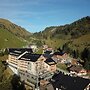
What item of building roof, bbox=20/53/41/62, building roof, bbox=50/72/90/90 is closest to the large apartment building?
building roof, bbox=20/53/41/62

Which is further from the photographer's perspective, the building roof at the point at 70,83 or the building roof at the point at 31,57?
the building roof at the point at 31,57

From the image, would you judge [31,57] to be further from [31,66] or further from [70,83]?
[70,83]

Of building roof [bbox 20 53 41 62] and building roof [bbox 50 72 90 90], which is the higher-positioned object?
building roof [bbox 20 53 41 62]

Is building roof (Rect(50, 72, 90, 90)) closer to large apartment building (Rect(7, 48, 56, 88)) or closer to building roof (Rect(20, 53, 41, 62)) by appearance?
large apartment building (Rect(7, 48, 56, 88))

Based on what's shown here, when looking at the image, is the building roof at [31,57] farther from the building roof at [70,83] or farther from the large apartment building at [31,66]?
the building roof at [70,83]

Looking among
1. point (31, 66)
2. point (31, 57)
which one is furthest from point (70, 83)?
point (31, 57)

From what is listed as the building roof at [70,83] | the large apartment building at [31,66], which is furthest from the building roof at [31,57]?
the building roof at [70,83]

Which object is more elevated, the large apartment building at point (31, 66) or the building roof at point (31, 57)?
the building roof at point (31, 57)

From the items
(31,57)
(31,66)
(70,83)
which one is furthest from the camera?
(31,57)
